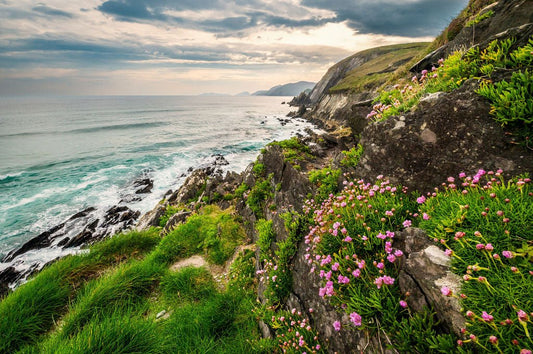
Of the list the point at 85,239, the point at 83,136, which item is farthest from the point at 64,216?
the point at 83,136

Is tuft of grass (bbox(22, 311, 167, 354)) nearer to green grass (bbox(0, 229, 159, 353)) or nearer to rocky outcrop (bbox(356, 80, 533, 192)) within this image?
green grass (bbox(0, 229, 159, 353))

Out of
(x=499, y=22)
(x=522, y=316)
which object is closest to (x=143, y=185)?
(x=499, y=22)

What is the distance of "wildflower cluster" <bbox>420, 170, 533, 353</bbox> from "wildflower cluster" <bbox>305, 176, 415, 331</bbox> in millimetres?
552

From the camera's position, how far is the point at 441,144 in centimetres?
404

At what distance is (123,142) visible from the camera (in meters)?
48.2

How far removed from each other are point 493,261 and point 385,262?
3.56 feet

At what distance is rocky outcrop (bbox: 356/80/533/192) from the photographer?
3.46 m

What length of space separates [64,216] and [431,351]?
86.1 feet

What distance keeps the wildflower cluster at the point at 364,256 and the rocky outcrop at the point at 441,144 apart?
0.55 meters

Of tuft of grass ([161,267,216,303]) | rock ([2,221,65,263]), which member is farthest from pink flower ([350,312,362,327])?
rock ([2,221,65,263])

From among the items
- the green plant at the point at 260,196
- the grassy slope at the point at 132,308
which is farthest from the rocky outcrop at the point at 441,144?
the green plant at the point at 260,196

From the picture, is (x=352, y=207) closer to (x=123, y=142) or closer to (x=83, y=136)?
(x=123, y=142)

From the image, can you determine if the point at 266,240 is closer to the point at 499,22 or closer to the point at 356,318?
the point at 356,318

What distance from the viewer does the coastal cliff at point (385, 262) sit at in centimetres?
226
